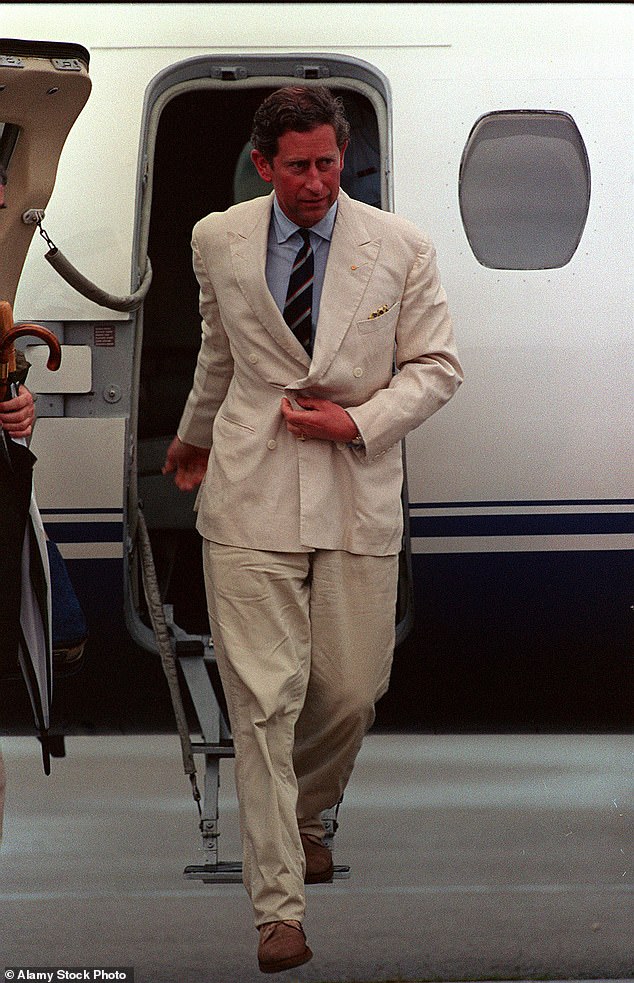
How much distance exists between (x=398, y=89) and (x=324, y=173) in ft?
2.77

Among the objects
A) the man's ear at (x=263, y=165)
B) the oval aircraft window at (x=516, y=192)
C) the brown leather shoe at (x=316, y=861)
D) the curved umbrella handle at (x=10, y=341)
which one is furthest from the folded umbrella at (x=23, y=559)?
the oval aircraft window at (x=516, y=192)

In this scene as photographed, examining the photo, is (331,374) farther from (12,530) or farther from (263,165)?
(12,530)

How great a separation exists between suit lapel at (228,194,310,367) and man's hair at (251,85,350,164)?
0.51ft

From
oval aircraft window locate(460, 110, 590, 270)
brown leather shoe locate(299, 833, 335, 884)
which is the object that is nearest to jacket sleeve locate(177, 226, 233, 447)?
oval aircraft window locate(460, 110, 590, 270)

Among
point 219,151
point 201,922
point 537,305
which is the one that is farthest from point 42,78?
point 219,151

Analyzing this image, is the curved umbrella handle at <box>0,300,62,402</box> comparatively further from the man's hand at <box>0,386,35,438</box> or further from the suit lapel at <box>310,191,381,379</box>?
the suit lapel at <box>310,191,381,379</box>

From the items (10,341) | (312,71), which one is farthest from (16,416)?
(312,71)

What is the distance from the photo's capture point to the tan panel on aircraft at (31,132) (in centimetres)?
267

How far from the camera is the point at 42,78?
268 centimetres

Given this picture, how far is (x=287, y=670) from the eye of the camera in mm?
2807

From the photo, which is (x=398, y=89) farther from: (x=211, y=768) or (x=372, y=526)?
(x=211, y=768)

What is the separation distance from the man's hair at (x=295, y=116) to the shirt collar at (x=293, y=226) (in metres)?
0.13

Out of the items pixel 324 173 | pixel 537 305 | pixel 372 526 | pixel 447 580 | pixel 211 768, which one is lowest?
pixel 211 768

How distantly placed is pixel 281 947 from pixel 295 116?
1.71m
